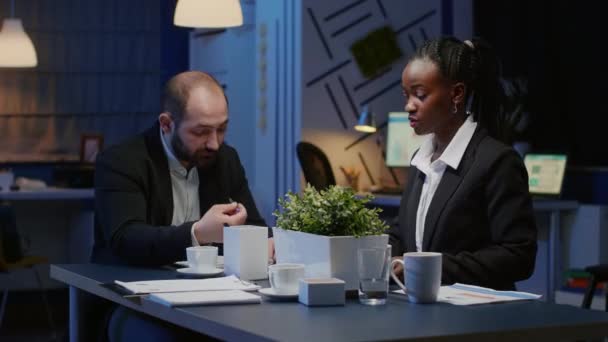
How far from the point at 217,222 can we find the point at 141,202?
37 centimetres

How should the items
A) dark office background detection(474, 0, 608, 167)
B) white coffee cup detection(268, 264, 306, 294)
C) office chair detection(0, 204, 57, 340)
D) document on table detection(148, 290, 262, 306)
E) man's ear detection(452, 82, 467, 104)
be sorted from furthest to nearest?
dark office background detection(474, 0, 608, 167), office chair detection(0, 204, 57, 340), man's ear detection(452, 82, 467, 104), white coffee cup detection(268, 264, 306, 294), document on table detection(148, 290, 262, 306)

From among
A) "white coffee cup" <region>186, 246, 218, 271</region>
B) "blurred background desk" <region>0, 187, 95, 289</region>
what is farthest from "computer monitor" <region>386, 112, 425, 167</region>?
"white coffee cup" <region>186, 246, 218, 271</region>

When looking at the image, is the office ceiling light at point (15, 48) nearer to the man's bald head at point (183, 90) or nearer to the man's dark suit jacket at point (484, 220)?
the man's bald head at point (183, 90)

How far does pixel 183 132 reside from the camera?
3305mm

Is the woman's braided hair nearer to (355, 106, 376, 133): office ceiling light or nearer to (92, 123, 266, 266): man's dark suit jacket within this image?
(92, 123, 266, 266): man's dark suit jacket

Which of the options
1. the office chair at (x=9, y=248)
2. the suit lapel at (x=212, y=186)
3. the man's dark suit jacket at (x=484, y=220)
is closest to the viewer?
the man's dark suit jacket at (x=484, y=220)

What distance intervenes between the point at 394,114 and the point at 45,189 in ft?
8.24

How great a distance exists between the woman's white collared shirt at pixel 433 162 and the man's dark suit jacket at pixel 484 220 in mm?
20

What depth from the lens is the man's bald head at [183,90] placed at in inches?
131

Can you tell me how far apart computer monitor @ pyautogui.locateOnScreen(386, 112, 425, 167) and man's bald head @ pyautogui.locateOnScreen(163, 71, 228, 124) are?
3.66 m

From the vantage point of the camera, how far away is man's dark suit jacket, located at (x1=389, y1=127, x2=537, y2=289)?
2682 millimetres

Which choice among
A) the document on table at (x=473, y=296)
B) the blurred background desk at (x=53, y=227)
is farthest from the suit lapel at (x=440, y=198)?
the blurred background desk at (x=53, y=227)

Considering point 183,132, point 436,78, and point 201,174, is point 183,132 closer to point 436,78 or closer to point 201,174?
point 201,174

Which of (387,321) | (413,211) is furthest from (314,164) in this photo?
(387,321)
